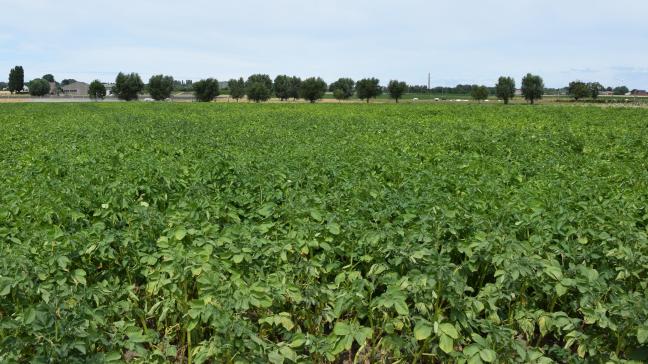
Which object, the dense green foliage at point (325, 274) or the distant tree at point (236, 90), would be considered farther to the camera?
the distant tree at point (236, 90)

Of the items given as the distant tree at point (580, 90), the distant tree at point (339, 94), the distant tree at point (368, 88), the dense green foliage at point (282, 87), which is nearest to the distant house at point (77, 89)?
the dense green foliage at point (282, 87)

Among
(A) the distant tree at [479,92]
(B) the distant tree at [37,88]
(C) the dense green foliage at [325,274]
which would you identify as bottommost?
(C) the dense green foliage at [325,274]

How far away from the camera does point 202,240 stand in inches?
147

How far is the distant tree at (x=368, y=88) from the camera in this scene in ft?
276

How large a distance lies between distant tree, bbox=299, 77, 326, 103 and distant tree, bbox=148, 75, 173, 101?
25.4 meters

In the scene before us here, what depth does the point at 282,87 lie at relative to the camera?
9888cm

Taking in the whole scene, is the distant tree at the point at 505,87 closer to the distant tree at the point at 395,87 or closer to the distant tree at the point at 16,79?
the distant tree at the point at 395,87

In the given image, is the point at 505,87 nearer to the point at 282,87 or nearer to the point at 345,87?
the point at 345,87

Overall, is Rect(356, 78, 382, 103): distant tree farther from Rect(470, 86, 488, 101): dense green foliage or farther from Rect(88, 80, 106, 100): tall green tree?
Rect(88, 80, 106, 100): tall green tree

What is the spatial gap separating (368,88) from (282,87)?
21632mm

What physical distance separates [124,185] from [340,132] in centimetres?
955

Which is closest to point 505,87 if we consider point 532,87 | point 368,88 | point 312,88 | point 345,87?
point 532,87

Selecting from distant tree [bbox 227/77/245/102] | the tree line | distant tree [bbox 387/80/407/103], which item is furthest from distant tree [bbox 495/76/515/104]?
distant tree [bbox 227/77/245/102]

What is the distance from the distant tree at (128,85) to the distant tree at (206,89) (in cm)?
1083
